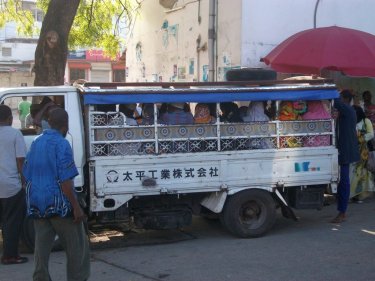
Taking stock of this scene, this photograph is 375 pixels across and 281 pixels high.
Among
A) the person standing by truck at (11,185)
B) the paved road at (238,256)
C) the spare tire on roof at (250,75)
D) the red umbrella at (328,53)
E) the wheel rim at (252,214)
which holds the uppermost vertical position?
the red umbrella at (328,53)

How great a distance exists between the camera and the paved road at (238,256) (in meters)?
5.65

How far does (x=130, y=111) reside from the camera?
22.5 feet

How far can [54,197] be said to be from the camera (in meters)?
4.45

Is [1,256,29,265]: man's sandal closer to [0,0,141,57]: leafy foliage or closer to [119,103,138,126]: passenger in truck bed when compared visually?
[119,103,138,126]: passenger in truck bed

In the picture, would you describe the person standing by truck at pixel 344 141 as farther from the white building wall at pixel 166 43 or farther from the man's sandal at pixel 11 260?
the white building wall at pixel 166 43

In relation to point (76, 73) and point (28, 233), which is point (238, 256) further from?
point (76, 73)

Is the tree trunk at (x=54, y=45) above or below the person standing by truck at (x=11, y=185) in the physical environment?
above

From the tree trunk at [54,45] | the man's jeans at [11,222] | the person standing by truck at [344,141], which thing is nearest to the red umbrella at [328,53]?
the person standing by truck at [344,141]

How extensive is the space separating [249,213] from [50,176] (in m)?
3.44

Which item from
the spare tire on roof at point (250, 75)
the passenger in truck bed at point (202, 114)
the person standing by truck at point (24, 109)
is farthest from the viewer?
the person standing by truck at point (24, 109)

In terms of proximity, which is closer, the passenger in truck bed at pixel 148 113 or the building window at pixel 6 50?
the passenger in truck bed at pixel 148 113

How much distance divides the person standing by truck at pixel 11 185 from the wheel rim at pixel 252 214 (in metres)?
2.78

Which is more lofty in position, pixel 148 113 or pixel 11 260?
pixel 148 113

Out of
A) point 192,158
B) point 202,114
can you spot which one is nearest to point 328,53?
point 202,114
